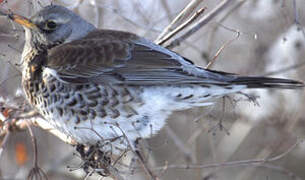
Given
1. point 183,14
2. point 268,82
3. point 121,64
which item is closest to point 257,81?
point 268,82

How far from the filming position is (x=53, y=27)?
4.73 metres

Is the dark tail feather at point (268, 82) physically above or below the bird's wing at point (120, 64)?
below

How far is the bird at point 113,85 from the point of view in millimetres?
4133

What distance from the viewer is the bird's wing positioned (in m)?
4.25

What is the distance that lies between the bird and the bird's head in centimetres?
2

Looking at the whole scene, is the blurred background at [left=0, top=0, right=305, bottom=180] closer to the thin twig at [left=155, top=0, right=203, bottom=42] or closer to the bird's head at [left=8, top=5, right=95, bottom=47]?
the bird's head at [left=8, top=5, right=95, bottom=47]

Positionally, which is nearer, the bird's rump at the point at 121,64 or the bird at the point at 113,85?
the bird at the point at 113,85

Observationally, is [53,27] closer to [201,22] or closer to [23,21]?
[23,21]

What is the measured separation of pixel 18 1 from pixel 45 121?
3.96 ft

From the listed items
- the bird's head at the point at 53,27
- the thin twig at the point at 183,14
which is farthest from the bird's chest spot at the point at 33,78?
the thin twig at the point at 183,14

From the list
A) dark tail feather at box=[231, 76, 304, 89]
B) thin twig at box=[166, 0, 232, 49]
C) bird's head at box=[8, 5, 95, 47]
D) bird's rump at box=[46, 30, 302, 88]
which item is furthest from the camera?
bird's head at box=[8, 5, 95, 47]

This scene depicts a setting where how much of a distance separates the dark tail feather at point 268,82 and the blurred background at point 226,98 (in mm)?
745

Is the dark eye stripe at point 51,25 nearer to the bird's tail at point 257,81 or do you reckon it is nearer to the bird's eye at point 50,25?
the bird's eye at point 50,25

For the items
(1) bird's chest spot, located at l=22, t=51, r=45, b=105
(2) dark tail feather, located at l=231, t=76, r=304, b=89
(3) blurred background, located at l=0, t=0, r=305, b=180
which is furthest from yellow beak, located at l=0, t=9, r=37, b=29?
(2) dark tail feather, located at l=231, t=76, r=304, b=89
